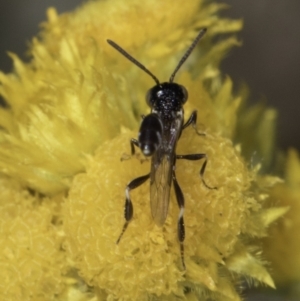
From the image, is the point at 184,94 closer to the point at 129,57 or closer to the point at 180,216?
the point at 129,57

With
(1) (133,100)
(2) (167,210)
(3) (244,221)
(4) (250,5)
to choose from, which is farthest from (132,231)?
(4) (250,5)

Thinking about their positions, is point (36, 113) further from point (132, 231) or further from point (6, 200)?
point (132, 231)

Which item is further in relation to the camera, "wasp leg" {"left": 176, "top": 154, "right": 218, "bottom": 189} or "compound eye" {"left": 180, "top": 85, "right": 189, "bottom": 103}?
"compound eye" {"left": 180, "top": 85, "right": 189, "bottom": 103}

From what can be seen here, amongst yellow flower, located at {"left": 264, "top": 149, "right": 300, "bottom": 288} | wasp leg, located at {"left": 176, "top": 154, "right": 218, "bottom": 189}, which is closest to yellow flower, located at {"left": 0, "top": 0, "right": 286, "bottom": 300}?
wasp leg, located at {"left": 176, "top": 154, "right": 218, "bottom": 189}

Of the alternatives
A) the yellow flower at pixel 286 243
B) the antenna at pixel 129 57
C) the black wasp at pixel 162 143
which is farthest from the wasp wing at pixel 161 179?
the yellow flower at pixel 286 243

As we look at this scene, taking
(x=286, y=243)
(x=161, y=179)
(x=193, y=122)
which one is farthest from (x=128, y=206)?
(x=286, y=243)

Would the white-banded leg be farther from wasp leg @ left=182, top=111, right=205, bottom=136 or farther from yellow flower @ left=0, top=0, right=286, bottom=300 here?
wasp leg @ left=182, top=111, right=205, bottom=136

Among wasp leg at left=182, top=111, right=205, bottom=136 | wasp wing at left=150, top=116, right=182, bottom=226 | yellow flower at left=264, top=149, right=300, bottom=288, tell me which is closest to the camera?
wasp wing at left=150, top=116, right=182, bottom=226
